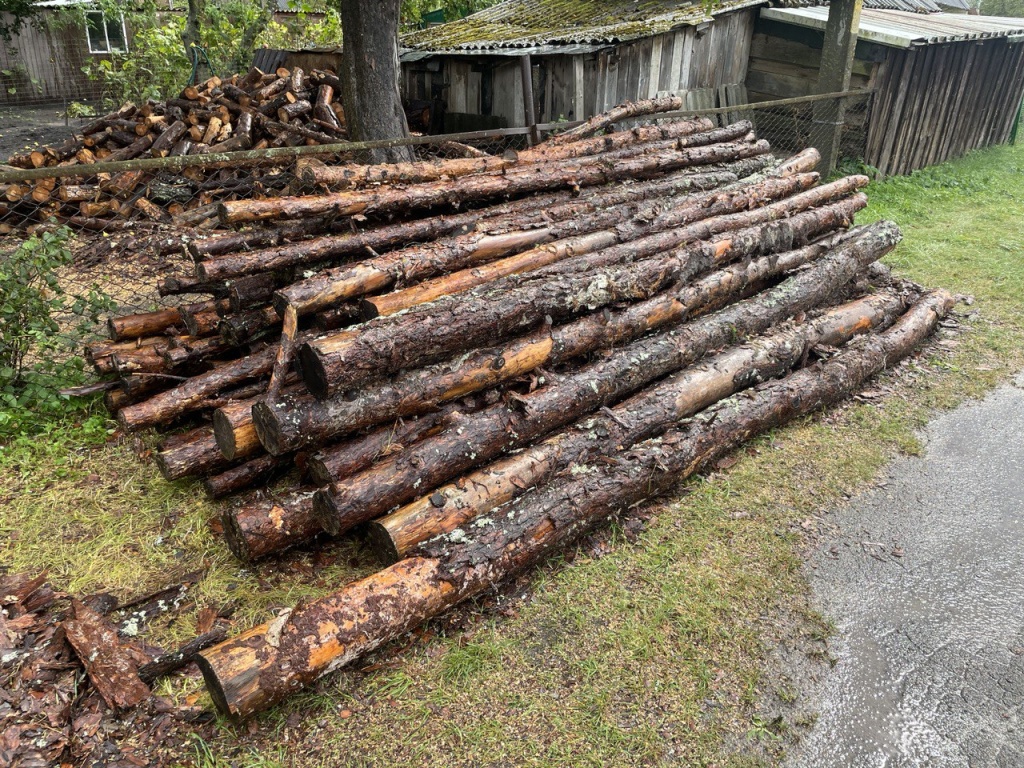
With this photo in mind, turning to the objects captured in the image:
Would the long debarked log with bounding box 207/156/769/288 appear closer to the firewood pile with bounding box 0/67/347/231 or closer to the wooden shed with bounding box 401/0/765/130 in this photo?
the wooden shed with bounding box 401/0/765/130

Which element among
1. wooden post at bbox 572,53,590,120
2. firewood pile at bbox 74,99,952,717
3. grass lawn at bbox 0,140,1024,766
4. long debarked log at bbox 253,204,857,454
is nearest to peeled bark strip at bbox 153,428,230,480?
firewood pile at bbox 74,99,952,717

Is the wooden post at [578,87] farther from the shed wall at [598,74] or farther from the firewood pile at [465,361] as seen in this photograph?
the firewood pile at [465,361]

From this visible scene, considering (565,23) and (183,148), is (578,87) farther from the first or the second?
(183,148)

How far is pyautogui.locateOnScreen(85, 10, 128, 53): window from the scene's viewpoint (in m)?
21.6

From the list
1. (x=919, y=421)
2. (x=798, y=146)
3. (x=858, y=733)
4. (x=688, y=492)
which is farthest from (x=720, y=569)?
(x=798, y=146)

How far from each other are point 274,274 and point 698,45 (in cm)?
Result: 911

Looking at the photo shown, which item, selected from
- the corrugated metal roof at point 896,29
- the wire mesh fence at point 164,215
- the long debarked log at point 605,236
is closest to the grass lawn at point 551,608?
the wire mesh fence at point 164,215

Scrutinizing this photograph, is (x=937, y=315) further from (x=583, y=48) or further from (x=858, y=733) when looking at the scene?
(x=583, y=48)

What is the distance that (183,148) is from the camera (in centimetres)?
945

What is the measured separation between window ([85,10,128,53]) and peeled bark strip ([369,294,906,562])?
24526 millimetres

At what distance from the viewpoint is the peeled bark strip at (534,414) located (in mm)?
3533

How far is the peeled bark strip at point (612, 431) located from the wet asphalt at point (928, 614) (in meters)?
1.14

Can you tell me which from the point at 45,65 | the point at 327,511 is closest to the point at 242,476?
the point at 327,511

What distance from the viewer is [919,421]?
17.0 ft
